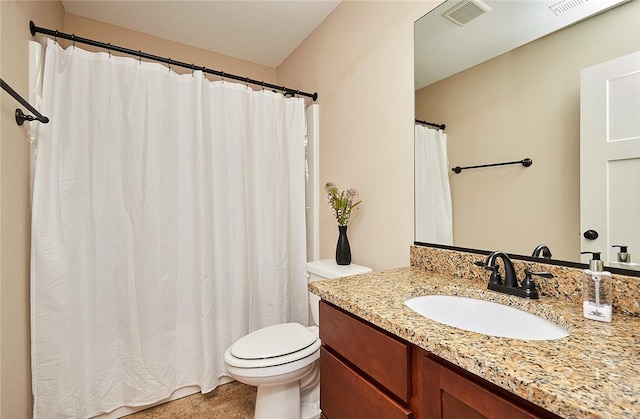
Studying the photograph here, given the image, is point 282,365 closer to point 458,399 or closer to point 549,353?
point 458,399

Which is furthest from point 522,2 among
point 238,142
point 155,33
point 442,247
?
point 155,33

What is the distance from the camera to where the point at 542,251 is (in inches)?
38.8

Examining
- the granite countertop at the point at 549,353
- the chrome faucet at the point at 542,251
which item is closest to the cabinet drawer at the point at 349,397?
the granite countertop at the point at 549,353

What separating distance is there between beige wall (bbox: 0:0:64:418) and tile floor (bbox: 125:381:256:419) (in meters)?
0.58

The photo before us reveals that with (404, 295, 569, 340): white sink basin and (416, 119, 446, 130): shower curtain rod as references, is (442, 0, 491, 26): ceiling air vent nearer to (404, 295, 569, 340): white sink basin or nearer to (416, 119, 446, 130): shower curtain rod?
(416, 119, 446, 130): shower curtain rod

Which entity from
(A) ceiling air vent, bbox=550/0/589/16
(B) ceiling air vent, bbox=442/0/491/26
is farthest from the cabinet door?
(B) ceiling air vent, bbox=442/0/491/26

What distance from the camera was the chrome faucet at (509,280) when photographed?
918 millimetres

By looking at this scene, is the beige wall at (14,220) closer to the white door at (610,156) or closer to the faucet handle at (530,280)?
the faucet handle at (530,280)

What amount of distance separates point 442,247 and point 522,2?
970 mm

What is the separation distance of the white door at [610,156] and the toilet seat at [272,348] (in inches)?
46.4

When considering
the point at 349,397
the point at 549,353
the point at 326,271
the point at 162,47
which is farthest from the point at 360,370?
the point at 162,47

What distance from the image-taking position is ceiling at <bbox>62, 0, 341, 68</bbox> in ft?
6.30

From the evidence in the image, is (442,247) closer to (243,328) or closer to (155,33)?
(243,328)

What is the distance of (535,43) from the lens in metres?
1.03
